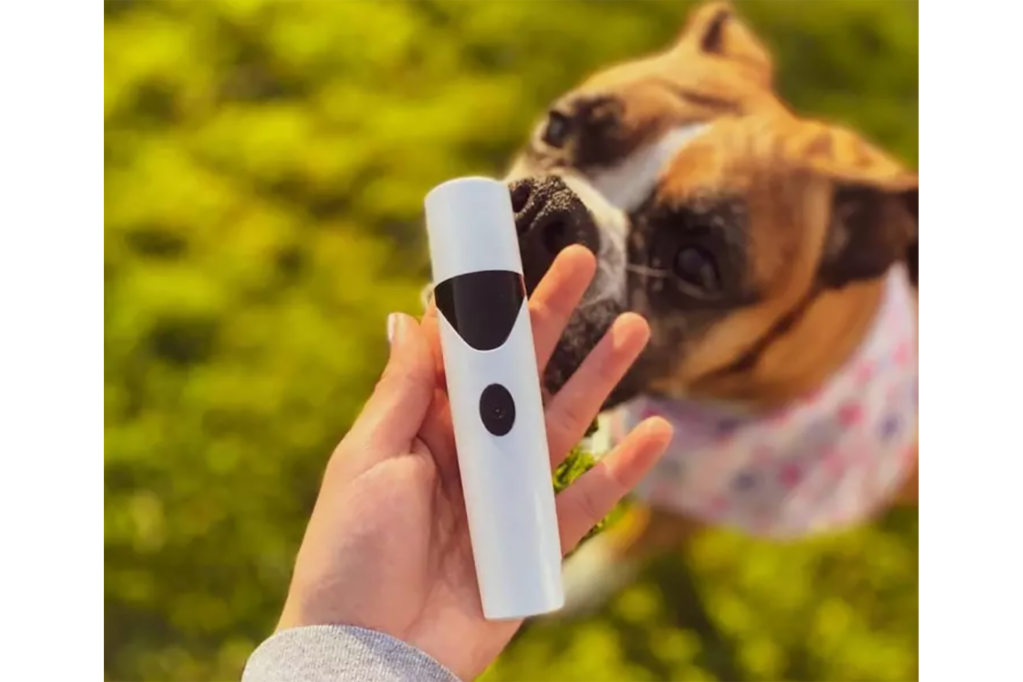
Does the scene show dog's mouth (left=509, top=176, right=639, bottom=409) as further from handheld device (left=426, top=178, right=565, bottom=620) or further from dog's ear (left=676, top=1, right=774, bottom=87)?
dog's ear (left=676, top=1, right=774, bottom=87)

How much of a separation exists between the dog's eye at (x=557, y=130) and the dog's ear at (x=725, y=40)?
17cm

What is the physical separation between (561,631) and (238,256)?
0.53 m

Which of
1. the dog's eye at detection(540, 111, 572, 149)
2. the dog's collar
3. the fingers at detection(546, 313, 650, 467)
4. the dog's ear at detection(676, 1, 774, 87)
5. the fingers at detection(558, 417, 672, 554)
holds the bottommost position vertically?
the dog's collar

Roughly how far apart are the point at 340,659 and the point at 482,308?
29 centimetres

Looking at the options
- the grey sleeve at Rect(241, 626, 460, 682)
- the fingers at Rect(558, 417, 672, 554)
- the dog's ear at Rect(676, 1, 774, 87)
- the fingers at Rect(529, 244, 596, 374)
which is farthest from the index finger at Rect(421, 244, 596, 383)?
the dog's ear at Rect(676, 1, 774, 87)

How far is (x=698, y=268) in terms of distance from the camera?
917mm

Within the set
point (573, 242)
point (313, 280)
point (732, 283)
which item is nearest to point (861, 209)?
point (732, 283)

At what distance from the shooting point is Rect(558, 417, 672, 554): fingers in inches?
33.9

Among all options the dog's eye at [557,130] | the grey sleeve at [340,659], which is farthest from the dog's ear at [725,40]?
the grey sleeve at [340,659]

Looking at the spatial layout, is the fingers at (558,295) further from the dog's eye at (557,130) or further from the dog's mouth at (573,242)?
the dog's eye at (557,130)

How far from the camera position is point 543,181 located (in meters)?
0.90

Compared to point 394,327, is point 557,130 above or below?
above

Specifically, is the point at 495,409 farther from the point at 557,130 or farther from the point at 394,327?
the point at 557,130

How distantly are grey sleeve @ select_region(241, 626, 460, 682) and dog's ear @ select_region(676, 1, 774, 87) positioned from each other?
0.68 metres
